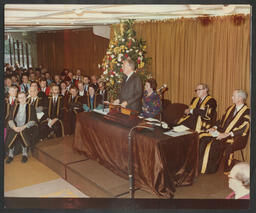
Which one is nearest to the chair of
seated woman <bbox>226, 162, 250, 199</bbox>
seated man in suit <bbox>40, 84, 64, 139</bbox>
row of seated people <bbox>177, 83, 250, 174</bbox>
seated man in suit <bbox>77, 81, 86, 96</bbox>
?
row of seated people <bbox>177, 83, 250, 174</bbox>

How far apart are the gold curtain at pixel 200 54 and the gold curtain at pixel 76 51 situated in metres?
1.59

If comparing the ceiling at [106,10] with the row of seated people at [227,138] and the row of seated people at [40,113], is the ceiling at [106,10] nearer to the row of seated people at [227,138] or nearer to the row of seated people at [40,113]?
the row of seated people at [40,113]

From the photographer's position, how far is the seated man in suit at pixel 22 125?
429 centimetres

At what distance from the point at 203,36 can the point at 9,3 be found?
10.6 ft

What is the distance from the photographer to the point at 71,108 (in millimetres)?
5699

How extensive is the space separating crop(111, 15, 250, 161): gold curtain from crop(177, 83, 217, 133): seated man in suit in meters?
0.56

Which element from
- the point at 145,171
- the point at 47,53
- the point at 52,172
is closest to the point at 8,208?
the point at 52,172

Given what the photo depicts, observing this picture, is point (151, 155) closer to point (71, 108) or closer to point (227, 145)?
point (227, 145)

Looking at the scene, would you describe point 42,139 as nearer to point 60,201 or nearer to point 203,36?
point 60,201

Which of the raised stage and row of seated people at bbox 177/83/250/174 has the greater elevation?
row of seated people at bbox 177/83/250/174

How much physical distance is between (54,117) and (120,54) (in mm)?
1705

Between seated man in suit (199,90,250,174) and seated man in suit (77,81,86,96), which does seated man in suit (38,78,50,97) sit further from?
seated man in suit (199,90,250,174)

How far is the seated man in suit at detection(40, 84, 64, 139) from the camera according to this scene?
5340mm

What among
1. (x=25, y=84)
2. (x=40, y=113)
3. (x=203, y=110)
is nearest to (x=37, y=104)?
(x=40, y=113)
